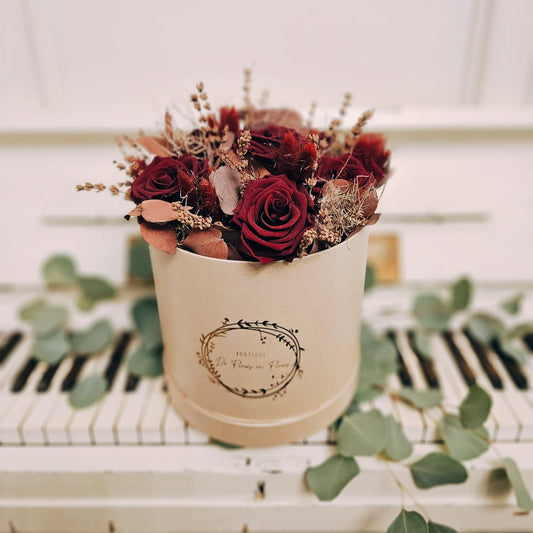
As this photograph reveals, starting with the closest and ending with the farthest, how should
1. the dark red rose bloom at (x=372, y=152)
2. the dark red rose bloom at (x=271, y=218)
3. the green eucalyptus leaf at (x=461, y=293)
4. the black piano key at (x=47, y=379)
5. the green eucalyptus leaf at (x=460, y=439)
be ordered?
the dark red rose bloom at (x=271, y=218) → the dark red rose bloom at (x=372, y=152) → the green eucalyptus leaf at (x=460, y=439) → the black piano key at (x=47, y=379) → the green eucalyptus leaf at (x=461, y=293)

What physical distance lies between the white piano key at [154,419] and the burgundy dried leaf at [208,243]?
1.29 feet

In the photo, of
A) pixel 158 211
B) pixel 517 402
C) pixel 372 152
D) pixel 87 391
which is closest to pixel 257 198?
pixel 158 211

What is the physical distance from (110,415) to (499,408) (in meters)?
0.73

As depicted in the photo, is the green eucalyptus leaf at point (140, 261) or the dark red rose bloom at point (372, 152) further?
the green eucalyptus leaf at point (140, 261)

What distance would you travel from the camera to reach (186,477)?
31.8 inches

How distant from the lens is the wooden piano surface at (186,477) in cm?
81

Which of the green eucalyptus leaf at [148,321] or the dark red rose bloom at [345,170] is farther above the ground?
the dark red rose bloom at [345,170]

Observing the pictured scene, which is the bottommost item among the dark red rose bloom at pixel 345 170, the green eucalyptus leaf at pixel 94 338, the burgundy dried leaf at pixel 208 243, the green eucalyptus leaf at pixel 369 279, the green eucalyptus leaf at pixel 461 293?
the green eucalyptus leaf at pixel 94 338

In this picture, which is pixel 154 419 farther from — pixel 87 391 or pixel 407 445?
pixel 407 445

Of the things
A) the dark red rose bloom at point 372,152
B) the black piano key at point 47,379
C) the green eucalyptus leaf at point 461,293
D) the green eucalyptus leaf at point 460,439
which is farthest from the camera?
the green eucalyptus leaf at point 461,293

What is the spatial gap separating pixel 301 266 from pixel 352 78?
0.60 m

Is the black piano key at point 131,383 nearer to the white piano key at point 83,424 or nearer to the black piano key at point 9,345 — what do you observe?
the white piano key at point 83,424

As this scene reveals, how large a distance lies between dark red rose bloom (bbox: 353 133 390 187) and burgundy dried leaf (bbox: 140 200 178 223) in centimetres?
28

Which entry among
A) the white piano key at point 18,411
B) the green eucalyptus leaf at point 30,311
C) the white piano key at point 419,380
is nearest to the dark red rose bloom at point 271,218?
the white piano key at point 419,380
